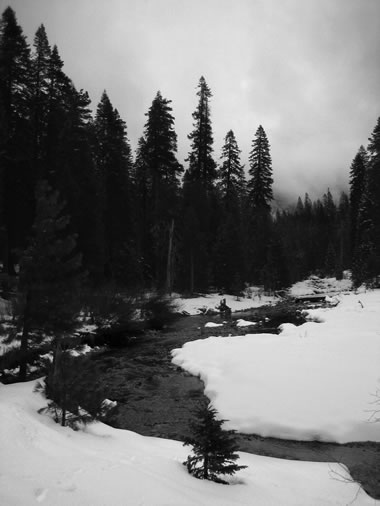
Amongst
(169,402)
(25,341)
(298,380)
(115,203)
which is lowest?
(169,402)

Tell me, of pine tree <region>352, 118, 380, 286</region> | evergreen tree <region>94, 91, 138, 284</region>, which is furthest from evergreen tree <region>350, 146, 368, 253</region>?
evergreen tree <region>94, 91, 138, 284</region>

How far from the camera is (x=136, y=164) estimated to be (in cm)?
4169

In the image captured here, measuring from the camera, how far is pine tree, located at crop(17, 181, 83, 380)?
976cm

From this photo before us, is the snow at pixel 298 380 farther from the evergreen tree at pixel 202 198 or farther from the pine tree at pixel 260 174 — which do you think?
the pine tree at pixel 260 174

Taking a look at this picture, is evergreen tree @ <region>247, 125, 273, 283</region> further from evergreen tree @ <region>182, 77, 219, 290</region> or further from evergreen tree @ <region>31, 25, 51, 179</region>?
evergreen tree @ <region>31, 25, 51, 179</region>

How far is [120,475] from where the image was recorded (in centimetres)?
361

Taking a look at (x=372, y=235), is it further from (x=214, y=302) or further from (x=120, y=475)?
(x=120, y=475)

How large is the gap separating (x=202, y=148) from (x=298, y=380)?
34.7 m

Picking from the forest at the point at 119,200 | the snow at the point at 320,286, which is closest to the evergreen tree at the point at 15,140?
the forest at the point at 119,200

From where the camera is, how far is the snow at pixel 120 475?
304 centimetres

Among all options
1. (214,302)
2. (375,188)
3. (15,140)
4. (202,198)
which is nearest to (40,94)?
(15,140)

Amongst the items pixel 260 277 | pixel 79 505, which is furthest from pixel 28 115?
pixel 260 277

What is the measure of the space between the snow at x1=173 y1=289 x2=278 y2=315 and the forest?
164 centimetres

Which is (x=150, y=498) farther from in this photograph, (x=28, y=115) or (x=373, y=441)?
(x=28, y=115)
